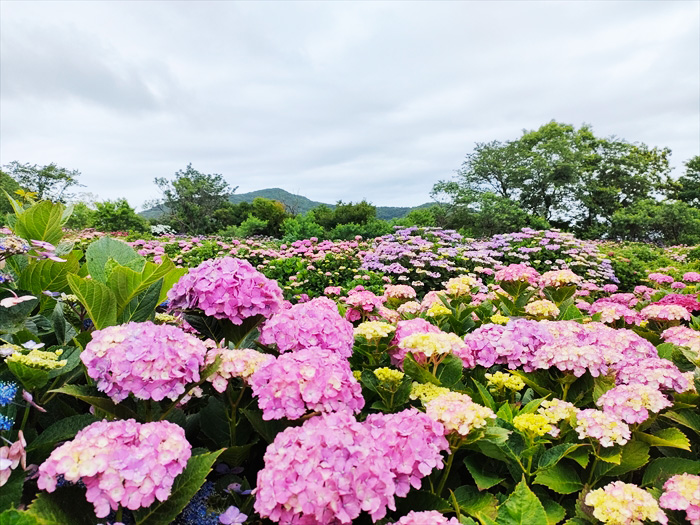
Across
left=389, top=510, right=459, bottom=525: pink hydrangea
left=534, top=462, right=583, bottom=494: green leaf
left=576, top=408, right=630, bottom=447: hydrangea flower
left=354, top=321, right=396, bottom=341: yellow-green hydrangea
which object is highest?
left=354, top=321, right=396, bottom=341: yellow-green hydrangea

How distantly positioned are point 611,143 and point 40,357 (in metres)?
37.3

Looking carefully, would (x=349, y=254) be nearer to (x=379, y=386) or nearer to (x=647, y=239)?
(x=379, y=386)

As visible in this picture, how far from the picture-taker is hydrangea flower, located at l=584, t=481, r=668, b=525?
93 centimetres

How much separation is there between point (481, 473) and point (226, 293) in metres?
0.92

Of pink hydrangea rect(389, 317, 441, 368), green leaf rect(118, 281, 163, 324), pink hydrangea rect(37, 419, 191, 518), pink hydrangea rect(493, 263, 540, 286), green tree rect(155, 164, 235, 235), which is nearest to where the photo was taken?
pink hydrangea rect(37, 419, 191, 518)

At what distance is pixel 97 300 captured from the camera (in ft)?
4.29

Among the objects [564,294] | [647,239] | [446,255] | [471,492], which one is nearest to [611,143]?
[647,239]

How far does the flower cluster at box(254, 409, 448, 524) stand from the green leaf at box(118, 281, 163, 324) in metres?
0.82

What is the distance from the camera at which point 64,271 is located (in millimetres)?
1642

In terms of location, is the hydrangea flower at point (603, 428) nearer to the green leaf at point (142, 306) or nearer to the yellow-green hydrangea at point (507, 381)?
the yellow-green hydrangea at point (507, 381)

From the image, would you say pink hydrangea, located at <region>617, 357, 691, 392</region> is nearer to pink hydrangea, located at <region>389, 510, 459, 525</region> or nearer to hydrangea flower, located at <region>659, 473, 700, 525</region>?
hydrangea flower, located at <region>659, 473, 700, 525</region>

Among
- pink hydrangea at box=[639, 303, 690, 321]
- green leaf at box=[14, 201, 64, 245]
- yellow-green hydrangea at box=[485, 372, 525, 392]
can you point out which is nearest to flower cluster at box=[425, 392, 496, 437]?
yellow-green hydrangea at box=[485, 372, 525, 392]

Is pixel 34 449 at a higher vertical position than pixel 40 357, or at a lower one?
lower

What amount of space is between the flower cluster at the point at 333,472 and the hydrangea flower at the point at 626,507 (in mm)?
373
